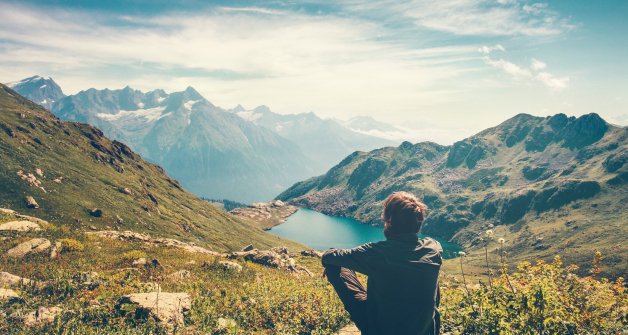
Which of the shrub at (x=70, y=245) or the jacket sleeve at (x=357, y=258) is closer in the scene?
the jacket sleeve at (x=357, y=258)

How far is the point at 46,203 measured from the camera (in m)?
98.2

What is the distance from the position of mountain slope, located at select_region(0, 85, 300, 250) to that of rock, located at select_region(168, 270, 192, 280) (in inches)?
3404

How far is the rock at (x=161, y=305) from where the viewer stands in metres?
11.7

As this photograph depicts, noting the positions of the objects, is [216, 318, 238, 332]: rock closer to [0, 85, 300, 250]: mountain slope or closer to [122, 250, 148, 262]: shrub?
[122, 250, 148, 262]: shrub

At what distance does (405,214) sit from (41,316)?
11.6m

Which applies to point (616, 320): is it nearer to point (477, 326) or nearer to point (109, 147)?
point (477, 326)

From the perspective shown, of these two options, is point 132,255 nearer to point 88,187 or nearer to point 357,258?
point 357,258

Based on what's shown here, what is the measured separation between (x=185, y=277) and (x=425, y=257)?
13.9 meters

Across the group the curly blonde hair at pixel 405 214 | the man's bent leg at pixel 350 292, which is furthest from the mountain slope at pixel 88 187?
the curly blonde hair at pixel 405 214

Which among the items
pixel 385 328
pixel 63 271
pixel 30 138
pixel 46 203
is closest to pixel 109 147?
pixel 30 138

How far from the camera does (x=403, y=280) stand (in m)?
7.82

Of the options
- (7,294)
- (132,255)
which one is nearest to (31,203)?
(132,255)

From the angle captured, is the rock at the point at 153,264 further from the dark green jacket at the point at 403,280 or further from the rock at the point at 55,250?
the dark green jacket at the point at 403,280

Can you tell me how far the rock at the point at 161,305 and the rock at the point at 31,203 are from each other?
10625 cm
